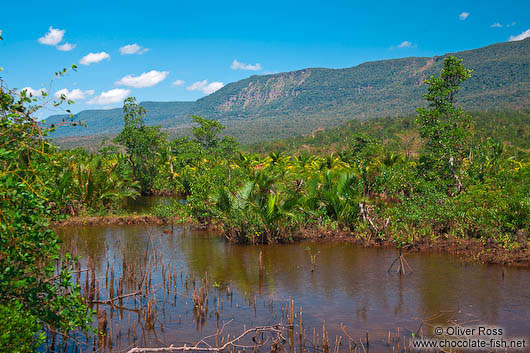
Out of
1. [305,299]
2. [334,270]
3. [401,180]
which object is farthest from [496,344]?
[401,180]

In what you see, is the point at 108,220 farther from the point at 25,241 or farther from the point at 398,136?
the point at 398,136

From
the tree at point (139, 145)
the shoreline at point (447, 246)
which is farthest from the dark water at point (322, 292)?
the tree at point (139, 145)

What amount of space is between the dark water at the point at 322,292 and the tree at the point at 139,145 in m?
15.7

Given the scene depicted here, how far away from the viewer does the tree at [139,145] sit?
1106 inches

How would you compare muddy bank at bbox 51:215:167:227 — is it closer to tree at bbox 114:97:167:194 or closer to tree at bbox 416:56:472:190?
tree at bbox 416:56:472:190

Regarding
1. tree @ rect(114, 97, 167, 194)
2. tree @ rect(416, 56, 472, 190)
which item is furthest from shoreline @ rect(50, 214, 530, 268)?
tree @ rect(114, 97, 167, 194)

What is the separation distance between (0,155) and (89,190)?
13.3m

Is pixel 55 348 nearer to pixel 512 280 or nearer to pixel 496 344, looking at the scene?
pixel 496 344

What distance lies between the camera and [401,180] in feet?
49.1

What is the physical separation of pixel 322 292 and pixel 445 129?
835 cm

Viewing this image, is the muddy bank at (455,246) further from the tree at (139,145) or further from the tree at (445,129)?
the tree at (139,145)

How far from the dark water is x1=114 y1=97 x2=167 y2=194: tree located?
15691 mm

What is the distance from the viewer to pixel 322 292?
8789mm

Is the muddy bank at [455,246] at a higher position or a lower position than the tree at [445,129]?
lower
